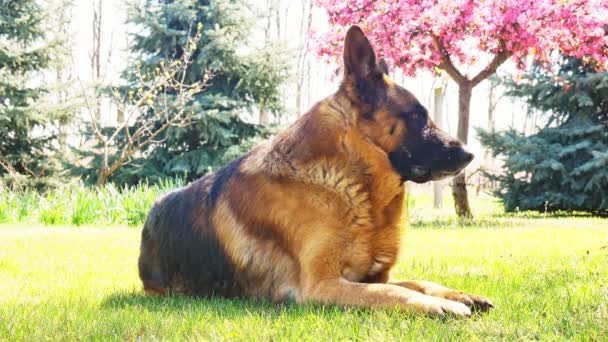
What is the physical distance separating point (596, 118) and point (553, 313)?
15.5 m

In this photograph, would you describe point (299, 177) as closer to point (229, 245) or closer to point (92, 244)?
point (229, 245)

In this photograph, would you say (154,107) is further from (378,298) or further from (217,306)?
(378,298)

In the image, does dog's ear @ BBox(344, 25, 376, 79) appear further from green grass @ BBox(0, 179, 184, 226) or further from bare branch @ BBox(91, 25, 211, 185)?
bare branch @ BBox(91, 25, 211, 185)

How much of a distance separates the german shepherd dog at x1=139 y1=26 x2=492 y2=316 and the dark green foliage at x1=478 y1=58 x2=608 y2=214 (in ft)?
41.8

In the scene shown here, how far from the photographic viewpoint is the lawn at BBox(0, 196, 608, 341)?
2.62 m

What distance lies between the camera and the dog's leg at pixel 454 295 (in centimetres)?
306

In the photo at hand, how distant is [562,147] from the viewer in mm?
16047

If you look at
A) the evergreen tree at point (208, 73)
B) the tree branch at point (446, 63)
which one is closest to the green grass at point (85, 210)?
the evergreen tree at point (208, 73)

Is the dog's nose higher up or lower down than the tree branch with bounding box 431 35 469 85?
lower down

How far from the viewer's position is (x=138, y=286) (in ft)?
14.3

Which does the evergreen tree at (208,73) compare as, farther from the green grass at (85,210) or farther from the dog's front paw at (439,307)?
the dog's front paw at (439,307)

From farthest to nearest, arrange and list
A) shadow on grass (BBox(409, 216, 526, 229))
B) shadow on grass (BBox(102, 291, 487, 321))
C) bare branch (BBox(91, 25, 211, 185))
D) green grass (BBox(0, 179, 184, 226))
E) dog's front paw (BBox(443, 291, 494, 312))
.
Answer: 1. bare branch (BBox(91, 25, 211, 185))
2. green grass (BBox(0, 179, 184, 226))
3. shadow on grass (BBox(409, 216, 526, 229))
4. dog's front paw (BBox(443, 291, 494, 312))
5. shadow on grass (BBox(102, 291, 487, 321))

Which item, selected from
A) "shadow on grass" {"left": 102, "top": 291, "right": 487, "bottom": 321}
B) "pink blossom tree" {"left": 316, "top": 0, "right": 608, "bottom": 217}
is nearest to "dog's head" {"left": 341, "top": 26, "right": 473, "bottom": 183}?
"shadow on grass" {"left": 102, "top": 291, "right": 487, "bottom": 321}

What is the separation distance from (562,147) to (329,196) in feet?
47.3
